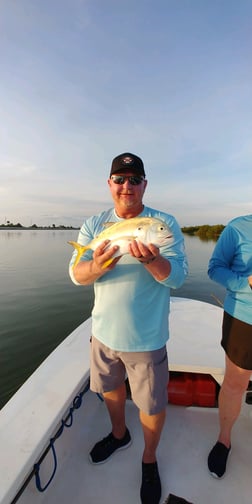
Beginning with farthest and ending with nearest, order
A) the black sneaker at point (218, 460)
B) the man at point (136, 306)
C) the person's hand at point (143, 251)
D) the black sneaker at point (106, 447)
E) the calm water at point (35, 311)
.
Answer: the calm water at point (35, 311) → the black sneaker at point (106, 447) → the black sneaker at point (218, 460) → the man at point (136, 306) → the person's hand at point (143, 251)

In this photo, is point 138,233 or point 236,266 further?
point 236,266

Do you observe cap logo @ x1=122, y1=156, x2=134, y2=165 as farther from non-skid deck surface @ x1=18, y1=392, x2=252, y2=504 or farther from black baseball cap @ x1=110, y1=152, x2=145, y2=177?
non-skid deck surface @ x1=18, y1=392, x2=252, y2=504

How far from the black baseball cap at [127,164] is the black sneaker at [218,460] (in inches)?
113

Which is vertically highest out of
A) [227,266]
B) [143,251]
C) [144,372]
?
[143,251]

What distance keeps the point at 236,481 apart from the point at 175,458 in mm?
605

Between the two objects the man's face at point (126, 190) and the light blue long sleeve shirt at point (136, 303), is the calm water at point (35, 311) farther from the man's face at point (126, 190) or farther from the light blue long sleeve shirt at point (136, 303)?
the man's face at point (126, 190)

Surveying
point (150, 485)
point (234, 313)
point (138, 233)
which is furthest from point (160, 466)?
point (138, 233)

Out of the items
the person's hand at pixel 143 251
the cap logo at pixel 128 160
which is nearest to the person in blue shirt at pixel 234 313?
the person's hand at pixel 143 251

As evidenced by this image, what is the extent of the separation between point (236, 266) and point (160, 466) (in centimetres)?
225

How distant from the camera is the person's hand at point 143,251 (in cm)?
174

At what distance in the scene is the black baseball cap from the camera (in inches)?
79.4

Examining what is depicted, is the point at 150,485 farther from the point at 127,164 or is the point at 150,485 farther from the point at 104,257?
the point at 127,164

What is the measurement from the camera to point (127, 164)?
6.59ft

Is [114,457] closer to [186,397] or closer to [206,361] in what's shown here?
[186,397]
